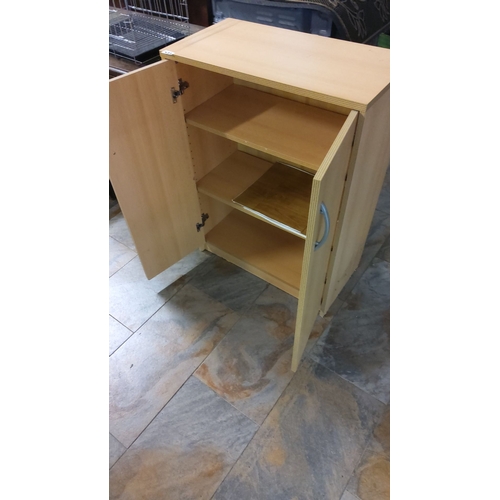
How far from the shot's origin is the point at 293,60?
100cm

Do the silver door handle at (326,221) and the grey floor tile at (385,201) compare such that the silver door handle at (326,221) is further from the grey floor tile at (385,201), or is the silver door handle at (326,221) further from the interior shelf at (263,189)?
the grey floor tile at (385,201)

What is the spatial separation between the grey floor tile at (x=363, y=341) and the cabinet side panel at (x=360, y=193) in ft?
0.32

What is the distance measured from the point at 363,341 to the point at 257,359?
1.39 ft

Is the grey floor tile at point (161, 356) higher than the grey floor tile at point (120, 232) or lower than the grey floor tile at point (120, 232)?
lower

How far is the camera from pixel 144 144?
1.14 meters

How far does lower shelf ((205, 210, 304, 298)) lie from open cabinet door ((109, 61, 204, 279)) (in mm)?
172

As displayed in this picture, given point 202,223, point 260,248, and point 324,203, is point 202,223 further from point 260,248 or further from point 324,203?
point 324,203

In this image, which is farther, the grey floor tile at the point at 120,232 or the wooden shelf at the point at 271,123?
the grey floor tile at the point at 120,232

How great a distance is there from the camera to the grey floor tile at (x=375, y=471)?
1.04 meters

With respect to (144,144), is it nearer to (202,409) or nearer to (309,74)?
(309,74)

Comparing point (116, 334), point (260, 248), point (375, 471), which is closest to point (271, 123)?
point (260, 248)

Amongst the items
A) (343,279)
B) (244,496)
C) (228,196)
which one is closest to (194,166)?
(228,196)

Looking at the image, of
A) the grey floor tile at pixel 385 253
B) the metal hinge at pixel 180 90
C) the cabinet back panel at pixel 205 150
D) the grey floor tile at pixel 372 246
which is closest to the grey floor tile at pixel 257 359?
the grey floor tile at pixel 372 246

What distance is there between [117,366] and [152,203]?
63 cm
